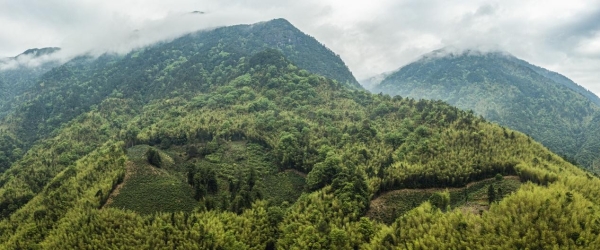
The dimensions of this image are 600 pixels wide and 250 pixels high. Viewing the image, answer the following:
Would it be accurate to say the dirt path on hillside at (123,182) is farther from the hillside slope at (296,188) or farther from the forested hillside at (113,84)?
the forested hillside at (113,84)

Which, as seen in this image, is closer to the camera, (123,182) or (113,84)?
(123,182)

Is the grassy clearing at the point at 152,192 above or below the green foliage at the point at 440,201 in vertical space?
below

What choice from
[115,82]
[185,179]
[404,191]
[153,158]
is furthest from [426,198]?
[115,82]

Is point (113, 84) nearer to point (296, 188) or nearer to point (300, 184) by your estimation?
point (300, 184)

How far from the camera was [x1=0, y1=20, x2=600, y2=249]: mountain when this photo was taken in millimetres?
40688

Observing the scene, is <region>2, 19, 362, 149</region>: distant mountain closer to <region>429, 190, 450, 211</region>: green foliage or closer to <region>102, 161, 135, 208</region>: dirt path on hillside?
<region>102, 161, 135, 208</region>: dirt path on hillside

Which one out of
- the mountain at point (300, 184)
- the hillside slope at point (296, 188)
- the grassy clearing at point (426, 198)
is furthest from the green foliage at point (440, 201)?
the hillside slope at point (296, 188)

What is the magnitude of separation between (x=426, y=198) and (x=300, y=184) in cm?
2411

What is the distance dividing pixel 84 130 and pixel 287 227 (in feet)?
280

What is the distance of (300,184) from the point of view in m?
70.8

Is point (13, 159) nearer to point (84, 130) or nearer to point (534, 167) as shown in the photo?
point (84, 130)

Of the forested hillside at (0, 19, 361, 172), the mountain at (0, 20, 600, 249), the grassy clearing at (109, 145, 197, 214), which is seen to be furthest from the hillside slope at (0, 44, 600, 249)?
the forested hillside at (0, 19, 361, 172)

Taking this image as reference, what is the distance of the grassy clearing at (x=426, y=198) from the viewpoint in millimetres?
50069

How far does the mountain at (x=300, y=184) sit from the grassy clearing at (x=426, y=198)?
27cm
